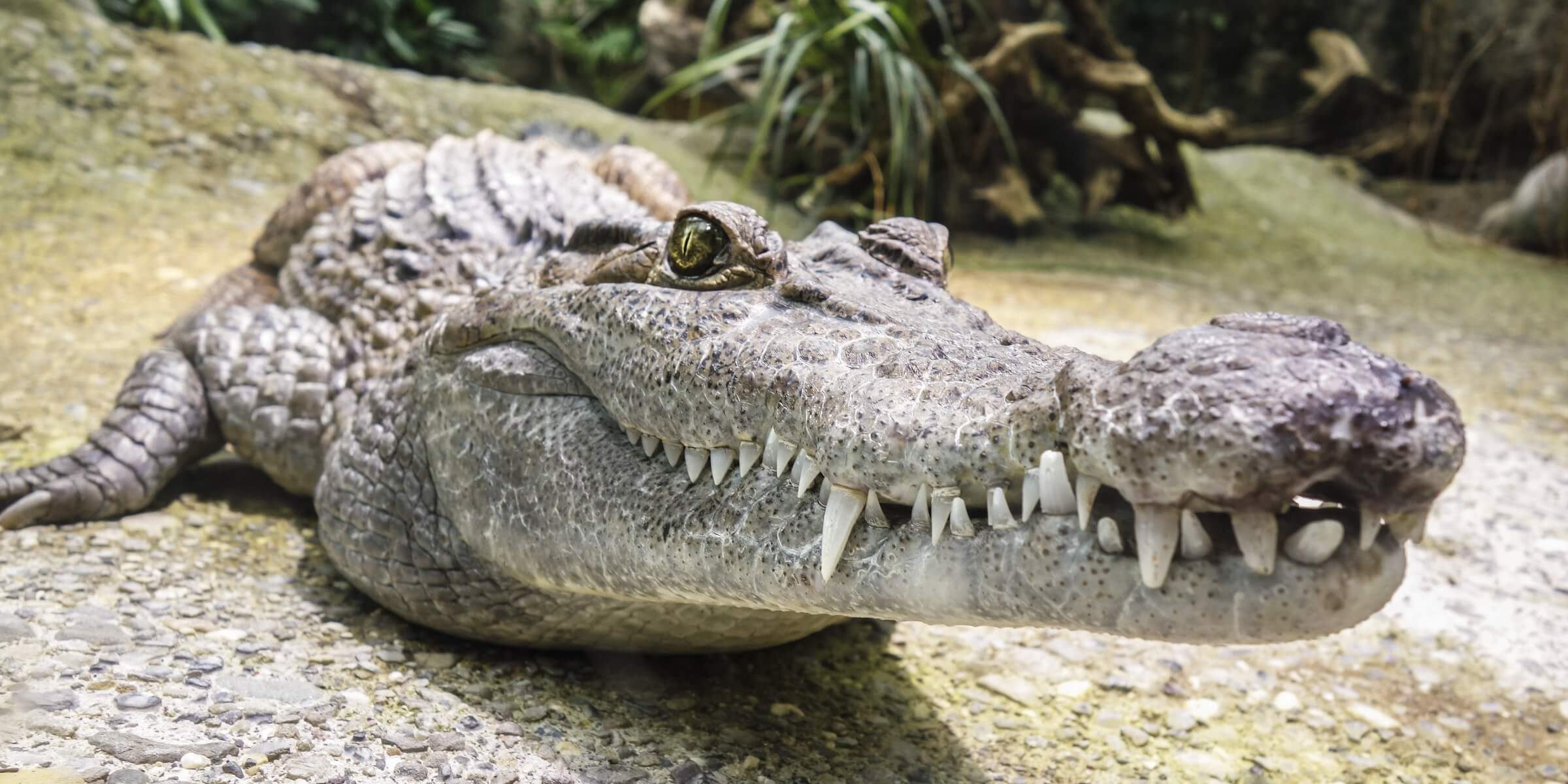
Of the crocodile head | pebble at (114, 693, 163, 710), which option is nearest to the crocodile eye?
the crocodile head

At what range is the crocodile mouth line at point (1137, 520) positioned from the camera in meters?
1.48

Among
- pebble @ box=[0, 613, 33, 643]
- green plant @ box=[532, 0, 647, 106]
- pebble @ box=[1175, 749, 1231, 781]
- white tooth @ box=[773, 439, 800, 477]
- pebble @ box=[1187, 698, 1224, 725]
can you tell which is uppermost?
green plant @ box=[532, 0, 647, 106]

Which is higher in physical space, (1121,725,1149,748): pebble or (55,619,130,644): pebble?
(55,619,130,644): pebble

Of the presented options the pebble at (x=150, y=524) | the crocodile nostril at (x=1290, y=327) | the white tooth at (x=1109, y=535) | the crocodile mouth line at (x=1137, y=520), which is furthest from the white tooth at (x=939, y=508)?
the pebble at (x=150, y=524)

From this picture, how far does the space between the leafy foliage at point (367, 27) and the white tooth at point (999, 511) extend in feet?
32.6

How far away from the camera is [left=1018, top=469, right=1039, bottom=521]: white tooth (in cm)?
163

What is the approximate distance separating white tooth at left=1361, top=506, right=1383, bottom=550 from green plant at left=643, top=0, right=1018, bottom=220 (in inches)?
230

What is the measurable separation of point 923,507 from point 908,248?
100cm

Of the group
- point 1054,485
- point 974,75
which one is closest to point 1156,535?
point 1054,485

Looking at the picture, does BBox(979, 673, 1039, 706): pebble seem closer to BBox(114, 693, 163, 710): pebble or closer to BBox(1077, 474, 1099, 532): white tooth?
BBox(1077, 474, 1099, 532): white tooth

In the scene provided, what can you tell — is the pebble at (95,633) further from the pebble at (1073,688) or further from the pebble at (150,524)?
the pebble at (1073,688)

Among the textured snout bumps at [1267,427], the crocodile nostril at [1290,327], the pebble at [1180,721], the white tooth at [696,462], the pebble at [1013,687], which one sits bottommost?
the pebble at [1180,721]

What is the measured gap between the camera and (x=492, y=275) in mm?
3389

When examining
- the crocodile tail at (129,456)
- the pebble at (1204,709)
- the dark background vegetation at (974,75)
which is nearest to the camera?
the pebble at (1204,709)
